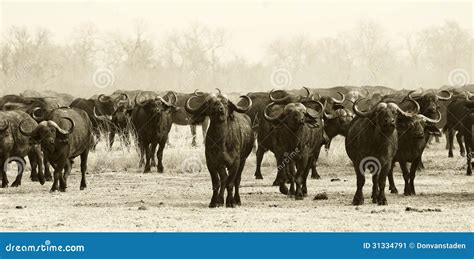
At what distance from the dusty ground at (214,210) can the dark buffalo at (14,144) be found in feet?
1.25

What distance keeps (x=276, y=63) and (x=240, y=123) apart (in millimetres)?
93922

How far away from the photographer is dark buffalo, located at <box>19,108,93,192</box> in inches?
601

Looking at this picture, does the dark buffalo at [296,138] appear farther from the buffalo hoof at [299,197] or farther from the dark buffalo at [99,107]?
the dark buffalo at [99,107]

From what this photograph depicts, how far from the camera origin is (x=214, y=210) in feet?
42.1

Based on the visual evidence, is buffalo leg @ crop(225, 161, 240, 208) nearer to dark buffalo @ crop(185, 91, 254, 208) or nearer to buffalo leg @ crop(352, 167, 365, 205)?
dark buffalo @ crop(185, 91, 254, 208)

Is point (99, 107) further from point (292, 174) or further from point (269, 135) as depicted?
point (292, 174)

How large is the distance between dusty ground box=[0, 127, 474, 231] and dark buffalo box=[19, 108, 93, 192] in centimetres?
42

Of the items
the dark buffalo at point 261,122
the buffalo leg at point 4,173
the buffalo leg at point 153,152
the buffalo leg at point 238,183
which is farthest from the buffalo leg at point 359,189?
the buffalo leg at point 153,152

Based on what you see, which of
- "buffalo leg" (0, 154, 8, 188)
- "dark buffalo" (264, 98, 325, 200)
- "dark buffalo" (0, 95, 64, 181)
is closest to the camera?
"dark buffalo" (264, 98, 325, 200)

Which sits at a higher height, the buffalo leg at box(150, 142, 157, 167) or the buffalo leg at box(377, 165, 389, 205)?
the buffalo leg at box(377, 165, 389, 205)

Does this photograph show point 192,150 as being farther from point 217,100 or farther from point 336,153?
point 217,100

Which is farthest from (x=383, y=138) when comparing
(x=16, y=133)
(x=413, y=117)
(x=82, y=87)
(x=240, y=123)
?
(x=82, y=87)

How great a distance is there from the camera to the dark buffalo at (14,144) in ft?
53.5

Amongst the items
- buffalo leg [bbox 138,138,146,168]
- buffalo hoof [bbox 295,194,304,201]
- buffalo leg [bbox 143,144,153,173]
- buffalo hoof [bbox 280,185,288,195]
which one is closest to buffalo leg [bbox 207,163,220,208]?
buffalo hoof [bbox 295,194,304,201]
